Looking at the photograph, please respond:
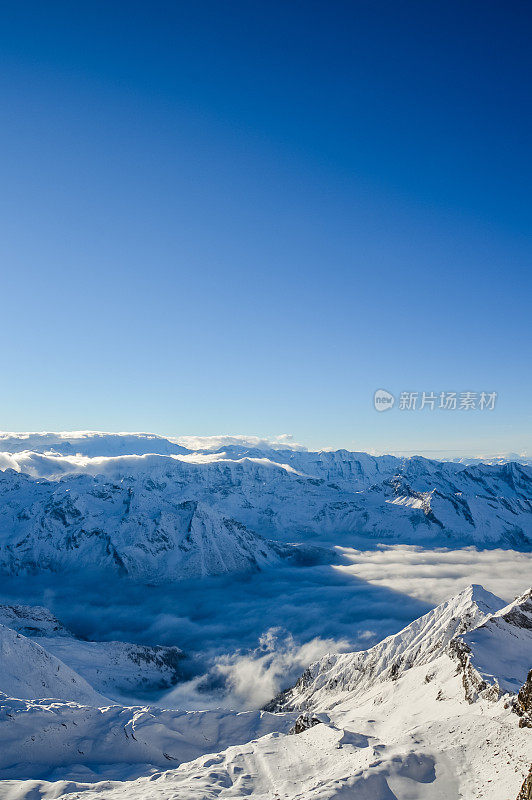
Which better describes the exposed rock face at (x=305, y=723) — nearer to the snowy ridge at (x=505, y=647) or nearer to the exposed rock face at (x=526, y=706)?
the snowy ridge at (x=505, y=647)

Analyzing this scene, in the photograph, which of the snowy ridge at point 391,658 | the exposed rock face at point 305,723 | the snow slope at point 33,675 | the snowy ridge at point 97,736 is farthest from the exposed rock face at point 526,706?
the snow slope at point 33,675

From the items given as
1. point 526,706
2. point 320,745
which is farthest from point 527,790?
point 320,745

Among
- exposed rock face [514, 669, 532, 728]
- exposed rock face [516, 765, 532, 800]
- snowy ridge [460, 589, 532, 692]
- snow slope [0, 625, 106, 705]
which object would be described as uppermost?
exposed rock face [516, 765, 532, 800]

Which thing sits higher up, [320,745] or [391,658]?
[320,745]

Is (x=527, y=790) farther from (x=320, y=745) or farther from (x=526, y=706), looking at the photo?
(x=320, y=745)

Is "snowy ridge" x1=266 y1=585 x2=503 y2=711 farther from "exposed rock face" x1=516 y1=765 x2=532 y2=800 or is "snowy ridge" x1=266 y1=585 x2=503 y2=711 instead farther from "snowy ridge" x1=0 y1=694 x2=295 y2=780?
"exposed rock face" x1=516 y1=765 x2=532 y2=800

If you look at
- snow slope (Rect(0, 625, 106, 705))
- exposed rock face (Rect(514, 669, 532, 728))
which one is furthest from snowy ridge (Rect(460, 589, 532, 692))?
snow slope (Rect(0, 625, 106, 705))

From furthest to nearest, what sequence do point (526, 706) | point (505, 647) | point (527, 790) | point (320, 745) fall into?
point (505, 647)
point (320, 745)
point (526, 706)
point (527, 790)

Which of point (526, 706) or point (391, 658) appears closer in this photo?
point (526, 706)

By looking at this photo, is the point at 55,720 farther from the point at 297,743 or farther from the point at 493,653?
the point at 493,653
